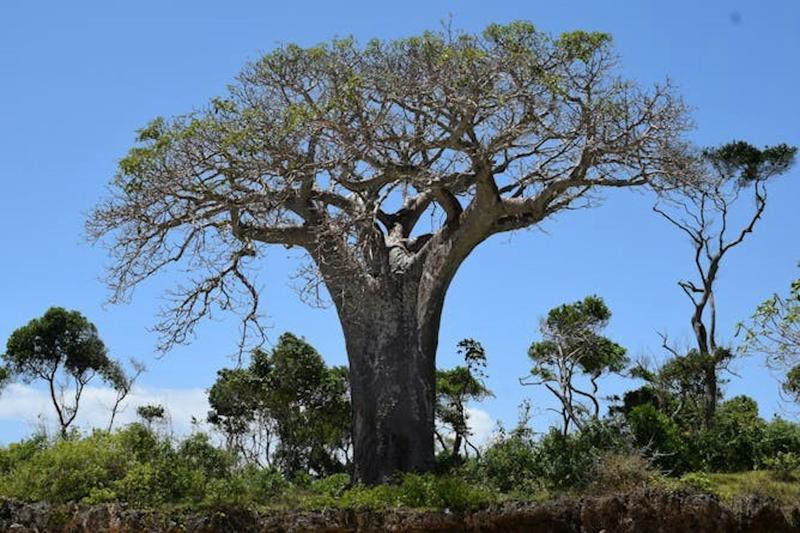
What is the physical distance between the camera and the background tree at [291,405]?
2181 centimetres

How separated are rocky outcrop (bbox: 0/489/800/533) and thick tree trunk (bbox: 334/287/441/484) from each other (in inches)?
82.2

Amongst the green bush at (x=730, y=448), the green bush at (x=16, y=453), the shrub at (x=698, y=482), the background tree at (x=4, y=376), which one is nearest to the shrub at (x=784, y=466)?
the green bush at (x=730, y=448)

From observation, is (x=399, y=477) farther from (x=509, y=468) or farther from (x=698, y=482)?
(x=698, y=482)

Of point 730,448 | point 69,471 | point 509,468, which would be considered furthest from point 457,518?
point 730,448

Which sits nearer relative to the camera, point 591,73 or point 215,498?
point 215,498

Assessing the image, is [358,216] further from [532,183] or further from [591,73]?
[591,73]

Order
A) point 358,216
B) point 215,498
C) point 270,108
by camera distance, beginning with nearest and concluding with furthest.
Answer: point 215,498 → point 358,216 → point 270,108

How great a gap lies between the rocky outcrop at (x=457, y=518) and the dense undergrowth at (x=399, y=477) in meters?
0.24

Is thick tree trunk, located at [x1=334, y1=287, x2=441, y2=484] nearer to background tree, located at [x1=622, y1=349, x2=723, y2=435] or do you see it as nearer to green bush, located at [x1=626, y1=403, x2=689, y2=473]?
green bush, located at [x1=626, y1=403, x2=689, y2=473]

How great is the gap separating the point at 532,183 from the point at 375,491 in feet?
17.3

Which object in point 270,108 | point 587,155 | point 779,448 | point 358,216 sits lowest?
point 779,448

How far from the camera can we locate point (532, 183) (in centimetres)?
1491

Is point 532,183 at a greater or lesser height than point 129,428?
greater

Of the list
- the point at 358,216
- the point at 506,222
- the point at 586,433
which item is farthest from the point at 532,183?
the point at 586,433
